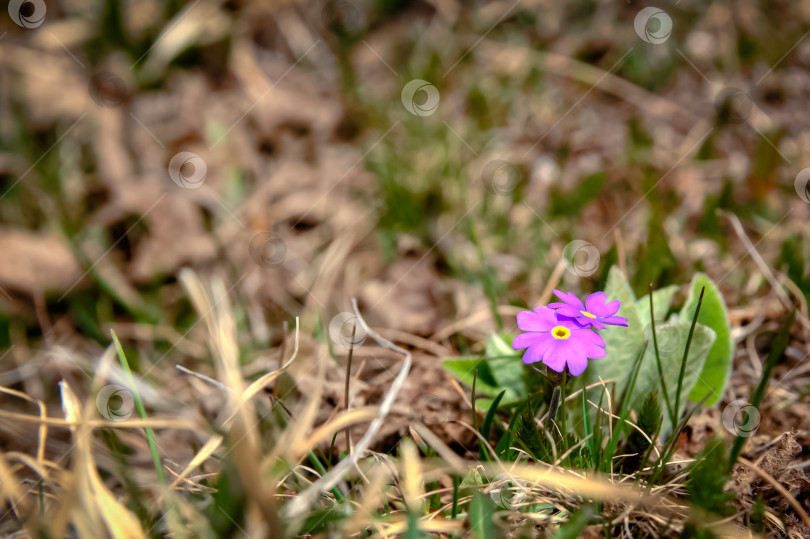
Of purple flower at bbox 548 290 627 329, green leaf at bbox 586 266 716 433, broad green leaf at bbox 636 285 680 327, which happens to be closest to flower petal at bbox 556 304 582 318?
purple flower at bbox 548 290 627 329

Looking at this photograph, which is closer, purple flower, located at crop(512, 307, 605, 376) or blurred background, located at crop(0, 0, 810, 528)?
purple flower, located at crop(512, 307, 605, 376)

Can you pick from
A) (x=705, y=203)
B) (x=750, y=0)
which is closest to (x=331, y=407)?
(x=705, y=203)

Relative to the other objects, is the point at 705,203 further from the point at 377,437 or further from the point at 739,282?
the point at 377,437

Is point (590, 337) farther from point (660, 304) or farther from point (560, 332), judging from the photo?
point (660, 304)

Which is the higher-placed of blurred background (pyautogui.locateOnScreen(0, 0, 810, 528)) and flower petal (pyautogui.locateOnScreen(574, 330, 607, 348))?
blurred background (pyautogui.locateOnScreen(0, 0, 810, 528))

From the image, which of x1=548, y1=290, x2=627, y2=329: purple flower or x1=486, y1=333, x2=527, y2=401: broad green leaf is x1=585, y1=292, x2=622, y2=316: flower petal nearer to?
x1=548, y1=290, x2=627, y2=329: purple flower

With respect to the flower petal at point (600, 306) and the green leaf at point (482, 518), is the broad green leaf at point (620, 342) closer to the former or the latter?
the flower petal at point (600, 306)

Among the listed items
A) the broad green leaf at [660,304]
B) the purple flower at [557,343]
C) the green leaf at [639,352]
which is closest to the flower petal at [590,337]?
the purple flower at [557,343]

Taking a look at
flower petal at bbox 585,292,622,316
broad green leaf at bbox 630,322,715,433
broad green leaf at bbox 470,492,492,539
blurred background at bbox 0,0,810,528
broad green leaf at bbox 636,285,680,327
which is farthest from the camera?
blurred background at bbox 0,0,810,528
